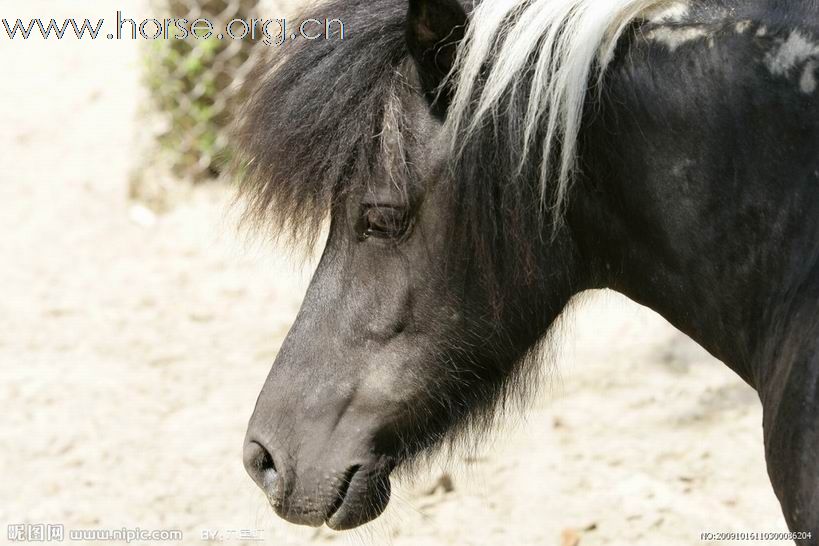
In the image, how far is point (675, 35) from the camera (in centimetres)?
175

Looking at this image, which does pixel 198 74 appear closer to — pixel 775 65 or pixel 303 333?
pixel 303 333

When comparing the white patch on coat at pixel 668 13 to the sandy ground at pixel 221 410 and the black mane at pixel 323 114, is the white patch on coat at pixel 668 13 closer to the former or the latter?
the black mane at pixel 323 114

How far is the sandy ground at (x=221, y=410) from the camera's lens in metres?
3.03

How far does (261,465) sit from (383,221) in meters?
0.55

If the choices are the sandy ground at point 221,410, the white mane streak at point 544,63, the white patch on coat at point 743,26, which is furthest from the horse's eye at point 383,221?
the white patch on coat at point 743,26

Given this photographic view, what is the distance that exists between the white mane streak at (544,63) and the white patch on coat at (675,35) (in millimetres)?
38

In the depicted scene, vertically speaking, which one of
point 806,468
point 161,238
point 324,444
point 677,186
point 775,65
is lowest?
point 161,238

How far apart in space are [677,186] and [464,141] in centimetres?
37

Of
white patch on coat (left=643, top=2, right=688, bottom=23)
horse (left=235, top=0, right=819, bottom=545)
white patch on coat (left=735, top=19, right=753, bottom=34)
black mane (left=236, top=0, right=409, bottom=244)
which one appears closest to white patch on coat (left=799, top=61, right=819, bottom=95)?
horse (left=235, top=0, right=819, bottom=545)

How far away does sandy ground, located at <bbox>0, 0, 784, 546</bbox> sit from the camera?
3.03m

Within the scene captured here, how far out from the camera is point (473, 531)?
118 inches

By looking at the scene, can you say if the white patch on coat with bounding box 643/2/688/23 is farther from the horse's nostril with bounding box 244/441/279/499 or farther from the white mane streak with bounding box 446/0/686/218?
the horse's nostril with bounding box 244/441/279/499

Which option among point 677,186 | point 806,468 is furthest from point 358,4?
point 806,468

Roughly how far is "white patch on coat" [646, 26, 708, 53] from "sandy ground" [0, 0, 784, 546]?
0.66 metres
